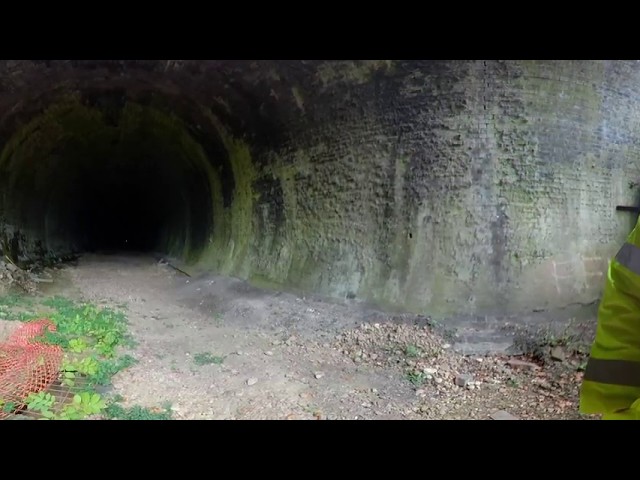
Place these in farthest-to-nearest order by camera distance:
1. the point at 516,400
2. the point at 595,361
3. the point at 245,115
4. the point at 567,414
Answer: the point at 245,115, the point at 516,400, the point at 567,414, the point at 595,361

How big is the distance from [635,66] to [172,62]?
21.1ft

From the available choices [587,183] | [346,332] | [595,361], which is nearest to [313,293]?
[346,332]

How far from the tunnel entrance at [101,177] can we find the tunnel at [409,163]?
0.53 metres

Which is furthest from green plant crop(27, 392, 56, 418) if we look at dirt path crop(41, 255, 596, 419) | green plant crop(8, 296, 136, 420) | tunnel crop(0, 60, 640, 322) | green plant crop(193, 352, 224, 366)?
tunnel crop(0, 60, 640, 322)

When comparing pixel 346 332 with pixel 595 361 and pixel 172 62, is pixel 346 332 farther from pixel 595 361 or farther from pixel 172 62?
pixel 172 62

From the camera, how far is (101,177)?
1399 centimetres

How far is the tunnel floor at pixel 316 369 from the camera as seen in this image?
11.3 feet

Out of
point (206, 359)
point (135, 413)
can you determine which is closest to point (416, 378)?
point (206, 359)

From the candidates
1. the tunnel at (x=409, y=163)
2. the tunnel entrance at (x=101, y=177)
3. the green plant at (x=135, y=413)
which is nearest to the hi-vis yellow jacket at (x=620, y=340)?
the green plant at (x=135, y=413)

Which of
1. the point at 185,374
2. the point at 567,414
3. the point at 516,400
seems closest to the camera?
the point at 567,414

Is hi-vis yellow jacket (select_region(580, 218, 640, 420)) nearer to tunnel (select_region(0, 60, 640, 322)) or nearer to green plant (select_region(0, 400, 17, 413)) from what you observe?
green plant (select_region(0, 400, 17, 413))

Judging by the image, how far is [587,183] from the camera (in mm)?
5719

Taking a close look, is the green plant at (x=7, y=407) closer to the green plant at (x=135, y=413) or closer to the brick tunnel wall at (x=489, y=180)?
the green plant at (x=135, y=413)

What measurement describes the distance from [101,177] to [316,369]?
1217 centimetres
